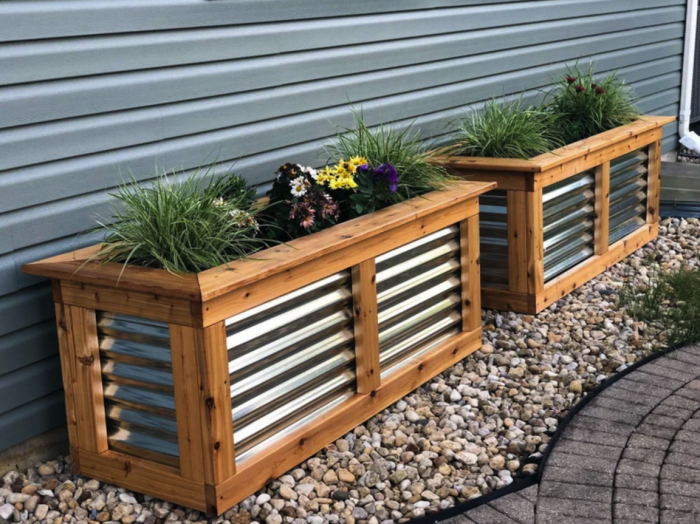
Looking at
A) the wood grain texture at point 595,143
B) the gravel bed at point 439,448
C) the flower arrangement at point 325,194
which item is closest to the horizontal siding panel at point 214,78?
the flower arrangement at point 325,194

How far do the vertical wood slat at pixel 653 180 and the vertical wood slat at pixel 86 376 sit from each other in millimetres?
4146

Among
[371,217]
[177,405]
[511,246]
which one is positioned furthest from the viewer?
[511,246]

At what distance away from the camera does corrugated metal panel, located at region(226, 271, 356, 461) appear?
2.89 metres

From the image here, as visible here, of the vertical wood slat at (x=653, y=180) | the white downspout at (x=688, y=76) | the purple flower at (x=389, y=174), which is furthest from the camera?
the white downspout at (x=688, y=76)

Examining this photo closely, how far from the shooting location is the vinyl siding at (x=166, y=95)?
3.04 metres

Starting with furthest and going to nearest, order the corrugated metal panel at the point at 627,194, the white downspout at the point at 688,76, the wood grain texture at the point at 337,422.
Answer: the white downspout at the point at 688,76, the corrugated metal panel at the point at 627,194, the wood grain texture at the point at 337,422

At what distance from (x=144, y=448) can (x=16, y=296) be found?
0.71 meters

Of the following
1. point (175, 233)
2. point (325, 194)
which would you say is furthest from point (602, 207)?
point (175, 233)

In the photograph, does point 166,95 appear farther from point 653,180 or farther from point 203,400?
point 653,180

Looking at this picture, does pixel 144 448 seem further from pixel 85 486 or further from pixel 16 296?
pixel 16 296

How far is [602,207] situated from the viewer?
17.1 feet

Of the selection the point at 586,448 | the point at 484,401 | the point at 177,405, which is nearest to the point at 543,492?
the point at 586,448

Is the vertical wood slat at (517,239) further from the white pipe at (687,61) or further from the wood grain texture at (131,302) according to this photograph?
the white pipe at (687,61)

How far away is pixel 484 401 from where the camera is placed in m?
3.70
